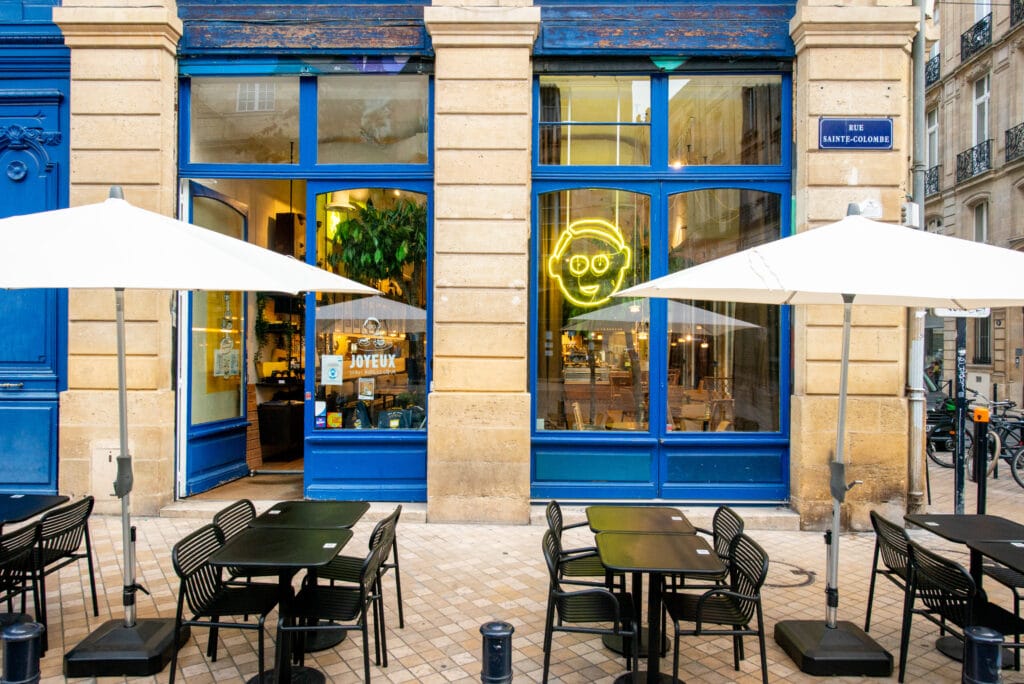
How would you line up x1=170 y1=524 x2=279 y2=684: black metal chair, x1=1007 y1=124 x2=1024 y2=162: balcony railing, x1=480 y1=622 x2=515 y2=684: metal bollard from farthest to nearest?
1. x1=1007 y1=124 x2=1024 y2=162: balcony railing
2. x1=170 y1=524 x2=279 y2=684: black metal chair
3. x1=480 y1=622 x2=515 y2=684: metal bollard

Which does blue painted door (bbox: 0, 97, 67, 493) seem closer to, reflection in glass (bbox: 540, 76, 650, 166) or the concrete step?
the concrete step

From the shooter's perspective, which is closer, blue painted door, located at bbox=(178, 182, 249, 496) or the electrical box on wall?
blue painted door, located at bbox=(178, 182, 249, 496)

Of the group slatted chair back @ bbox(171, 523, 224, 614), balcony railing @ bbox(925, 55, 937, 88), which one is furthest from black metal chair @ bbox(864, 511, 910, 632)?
balcony railing @ bbox(925, 55, 937, 88)

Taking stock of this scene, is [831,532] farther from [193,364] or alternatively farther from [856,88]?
[193,364]

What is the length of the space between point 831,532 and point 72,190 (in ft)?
25.0

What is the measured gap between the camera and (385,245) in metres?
7.58

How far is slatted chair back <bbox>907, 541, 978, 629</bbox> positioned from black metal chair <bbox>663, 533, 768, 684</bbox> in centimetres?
97

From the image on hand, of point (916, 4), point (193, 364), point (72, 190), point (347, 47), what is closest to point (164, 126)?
point (72, 190)

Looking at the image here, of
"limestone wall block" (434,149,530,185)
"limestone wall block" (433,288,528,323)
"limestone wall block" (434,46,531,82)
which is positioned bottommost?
"limestone wall block" (433,288,528,323)

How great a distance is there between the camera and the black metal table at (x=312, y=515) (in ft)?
14.4

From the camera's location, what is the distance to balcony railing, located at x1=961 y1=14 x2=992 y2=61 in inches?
913

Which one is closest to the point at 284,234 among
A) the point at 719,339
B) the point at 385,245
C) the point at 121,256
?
the point at 385,245

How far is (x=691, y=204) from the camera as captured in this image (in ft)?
24.7

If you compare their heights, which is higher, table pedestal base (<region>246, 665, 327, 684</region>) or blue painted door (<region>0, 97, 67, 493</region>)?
blue painted door (<region>0, 97, 67, 493</region>)
